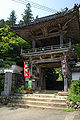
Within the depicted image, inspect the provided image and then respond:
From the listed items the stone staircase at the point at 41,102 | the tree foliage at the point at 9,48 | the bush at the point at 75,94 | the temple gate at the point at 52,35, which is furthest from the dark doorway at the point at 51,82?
the bush at the point at 75,94

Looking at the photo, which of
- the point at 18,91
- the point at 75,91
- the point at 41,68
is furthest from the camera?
the point at 41,68

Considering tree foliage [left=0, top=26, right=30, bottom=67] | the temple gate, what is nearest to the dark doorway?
the temple gate

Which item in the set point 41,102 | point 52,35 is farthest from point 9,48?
point 41,102

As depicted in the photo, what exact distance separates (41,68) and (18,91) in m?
5.50

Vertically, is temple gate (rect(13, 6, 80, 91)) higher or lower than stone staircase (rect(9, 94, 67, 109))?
higher

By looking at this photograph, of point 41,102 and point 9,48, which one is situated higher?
point 9,48

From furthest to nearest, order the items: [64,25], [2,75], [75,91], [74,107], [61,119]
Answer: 1. [2,75]
2. [64,25]
3. [75,91]
4. [74,107]
5. [61,119]

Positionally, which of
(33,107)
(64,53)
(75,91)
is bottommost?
(33,107)

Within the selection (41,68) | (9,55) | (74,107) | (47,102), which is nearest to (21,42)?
(9,55)

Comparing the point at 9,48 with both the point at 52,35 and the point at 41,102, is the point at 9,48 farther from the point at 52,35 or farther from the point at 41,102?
the point at 41,102

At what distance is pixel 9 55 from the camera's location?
1466 cm

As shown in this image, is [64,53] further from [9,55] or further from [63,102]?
[9,55]

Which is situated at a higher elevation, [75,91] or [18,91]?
[75,91]

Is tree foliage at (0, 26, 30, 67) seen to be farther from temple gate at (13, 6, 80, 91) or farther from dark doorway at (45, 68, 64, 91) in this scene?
dark doorway at (45, 68, 64, 91)
